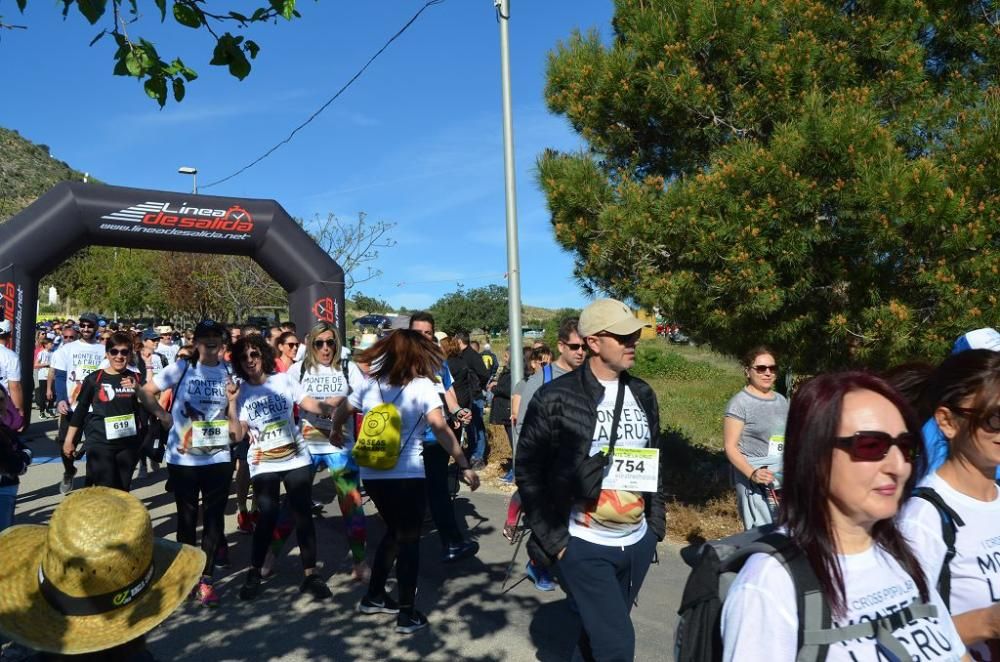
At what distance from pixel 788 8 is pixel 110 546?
21.8ft

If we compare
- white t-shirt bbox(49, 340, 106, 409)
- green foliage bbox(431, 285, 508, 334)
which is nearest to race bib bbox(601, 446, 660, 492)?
white t-shirt bbox(49, 340, 106, 409)

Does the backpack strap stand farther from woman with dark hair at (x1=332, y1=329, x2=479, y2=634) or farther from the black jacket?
woman with dark hair at (x1=332, y1=329, x2=479, y2=634)

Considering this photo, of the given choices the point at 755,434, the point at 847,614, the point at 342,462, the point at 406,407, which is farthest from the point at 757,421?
the point at 847,614

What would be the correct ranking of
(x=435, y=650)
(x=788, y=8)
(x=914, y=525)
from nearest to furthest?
(x=914, y=525), (x=435, y=650), (x=788, y=8)

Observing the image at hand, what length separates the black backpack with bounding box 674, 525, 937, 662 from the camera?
150 centimetres

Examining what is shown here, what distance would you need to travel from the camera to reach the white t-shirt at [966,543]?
2100 mm

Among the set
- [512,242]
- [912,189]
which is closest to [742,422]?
[912,189]

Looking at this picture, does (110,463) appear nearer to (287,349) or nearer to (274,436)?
(287,349)

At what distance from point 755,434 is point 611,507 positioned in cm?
200

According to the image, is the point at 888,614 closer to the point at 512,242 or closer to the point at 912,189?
the point at 912,189

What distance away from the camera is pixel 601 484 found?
3176 millimetres

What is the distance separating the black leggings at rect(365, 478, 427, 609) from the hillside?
96310mm

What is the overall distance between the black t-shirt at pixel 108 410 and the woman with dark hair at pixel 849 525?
19.6 feet

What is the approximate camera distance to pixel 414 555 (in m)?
4.53
